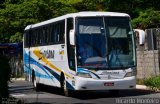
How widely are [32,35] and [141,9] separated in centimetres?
962

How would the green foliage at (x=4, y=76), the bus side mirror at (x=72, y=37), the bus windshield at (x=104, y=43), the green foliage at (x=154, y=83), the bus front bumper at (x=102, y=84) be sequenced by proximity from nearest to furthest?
the green foliage at (x=4, y=76)
the bus front bumper at (x=102, y=84)
the bus side mirror at (x=72, y=37)
the bus windshield at (x=104, y=43)
the green foliage at (x=154, y=83)

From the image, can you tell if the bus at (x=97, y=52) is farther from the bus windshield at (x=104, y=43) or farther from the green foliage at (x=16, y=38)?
the green foliage at (x=16, y=38)

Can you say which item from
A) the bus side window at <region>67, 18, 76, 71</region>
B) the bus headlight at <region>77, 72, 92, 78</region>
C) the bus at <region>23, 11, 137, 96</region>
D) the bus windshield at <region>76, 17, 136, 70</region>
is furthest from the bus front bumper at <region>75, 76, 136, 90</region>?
the bus side window at <region>67, 18, 76, 71</region>

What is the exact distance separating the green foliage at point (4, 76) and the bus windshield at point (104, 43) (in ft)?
18.4

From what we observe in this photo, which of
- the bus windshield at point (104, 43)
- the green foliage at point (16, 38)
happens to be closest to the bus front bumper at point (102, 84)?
the bus windshield at point (104, 43)

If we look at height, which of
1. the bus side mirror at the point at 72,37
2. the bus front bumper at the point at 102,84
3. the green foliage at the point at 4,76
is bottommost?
the bus front bumper at the point at 102,84

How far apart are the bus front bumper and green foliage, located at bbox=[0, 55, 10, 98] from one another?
17.8 feet

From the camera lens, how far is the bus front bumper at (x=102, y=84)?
19.0m

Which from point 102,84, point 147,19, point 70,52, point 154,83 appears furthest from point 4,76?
point 147,19

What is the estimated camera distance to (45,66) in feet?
78.1

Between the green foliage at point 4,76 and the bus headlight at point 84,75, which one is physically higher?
the green foliage at point 4,76

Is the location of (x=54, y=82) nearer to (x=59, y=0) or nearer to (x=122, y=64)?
(x=122, y=64)

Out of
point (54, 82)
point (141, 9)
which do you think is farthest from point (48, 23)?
point (141, 9)

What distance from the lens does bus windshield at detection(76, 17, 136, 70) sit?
19266mm
